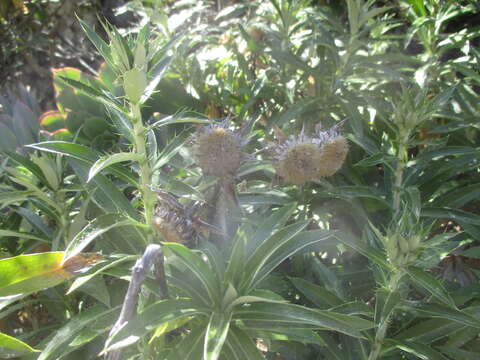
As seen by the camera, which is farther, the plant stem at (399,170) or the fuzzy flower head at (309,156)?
the plant stem at (399,170)

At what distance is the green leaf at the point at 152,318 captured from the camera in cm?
91

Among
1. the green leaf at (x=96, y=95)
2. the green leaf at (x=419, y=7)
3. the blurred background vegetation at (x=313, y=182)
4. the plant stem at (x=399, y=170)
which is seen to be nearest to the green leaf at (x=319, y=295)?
the blurred background vegetation at (x=313, y=182)

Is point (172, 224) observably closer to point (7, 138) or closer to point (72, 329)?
point (72, 329)

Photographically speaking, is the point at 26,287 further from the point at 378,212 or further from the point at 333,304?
the point at 378,212

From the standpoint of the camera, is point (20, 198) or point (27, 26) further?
point (27, 26)

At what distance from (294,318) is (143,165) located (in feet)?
1.42

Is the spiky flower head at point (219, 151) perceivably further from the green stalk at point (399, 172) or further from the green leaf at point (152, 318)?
the green stalk at point (399, 172)

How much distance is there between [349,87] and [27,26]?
A: 251 centimetres

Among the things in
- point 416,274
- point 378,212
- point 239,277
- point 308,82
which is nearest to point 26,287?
point 239,277

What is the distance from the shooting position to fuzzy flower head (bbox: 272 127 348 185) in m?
1.24

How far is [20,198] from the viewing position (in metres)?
1.31

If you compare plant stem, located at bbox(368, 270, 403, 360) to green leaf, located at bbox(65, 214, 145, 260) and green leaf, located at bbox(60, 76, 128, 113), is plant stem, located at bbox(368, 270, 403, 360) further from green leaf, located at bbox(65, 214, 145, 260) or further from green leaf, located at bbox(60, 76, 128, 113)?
green leaf, located at bbox(60, 76, 128, 113)

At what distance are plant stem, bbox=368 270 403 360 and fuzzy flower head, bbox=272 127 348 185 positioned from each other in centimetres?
32

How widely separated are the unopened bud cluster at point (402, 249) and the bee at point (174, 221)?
0.40 meters
